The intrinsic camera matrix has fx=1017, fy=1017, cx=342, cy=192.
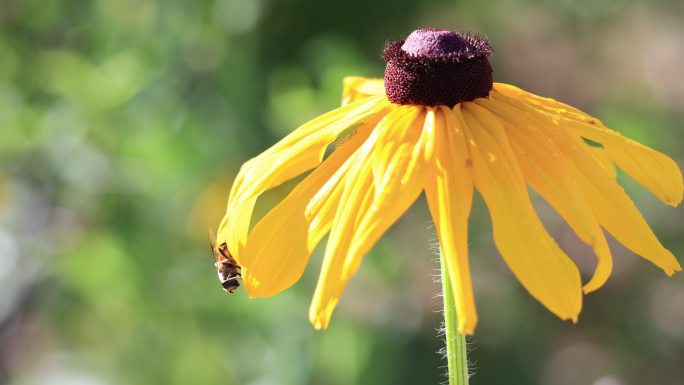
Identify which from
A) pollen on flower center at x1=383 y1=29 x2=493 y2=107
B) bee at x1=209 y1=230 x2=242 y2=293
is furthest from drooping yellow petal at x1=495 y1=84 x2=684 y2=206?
bee at x1=209 y1=230 x2=242 y2=293

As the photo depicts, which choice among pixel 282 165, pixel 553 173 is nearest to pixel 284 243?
pixel 282 165

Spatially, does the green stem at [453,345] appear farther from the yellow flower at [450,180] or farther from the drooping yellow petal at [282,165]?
the drooping yellow petal at [282,165]

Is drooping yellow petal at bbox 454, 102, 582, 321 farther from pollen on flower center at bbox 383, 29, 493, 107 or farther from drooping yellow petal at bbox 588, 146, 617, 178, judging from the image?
drooping yellow petal at bbox 588, 146, 617, 178

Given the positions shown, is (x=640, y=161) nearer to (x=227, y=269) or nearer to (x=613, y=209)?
(x=613, y=209)

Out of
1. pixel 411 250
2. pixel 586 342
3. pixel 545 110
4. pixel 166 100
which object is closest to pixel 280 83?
pixel 166 100

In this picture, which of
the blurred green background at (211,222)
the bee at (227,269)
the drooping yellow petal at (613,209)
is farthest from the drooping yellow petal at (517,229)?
the blurred green background at (211,222)

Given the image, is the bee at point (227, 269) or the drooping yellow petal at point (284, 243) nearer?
the drooping yellow petal at point (284, 243)
